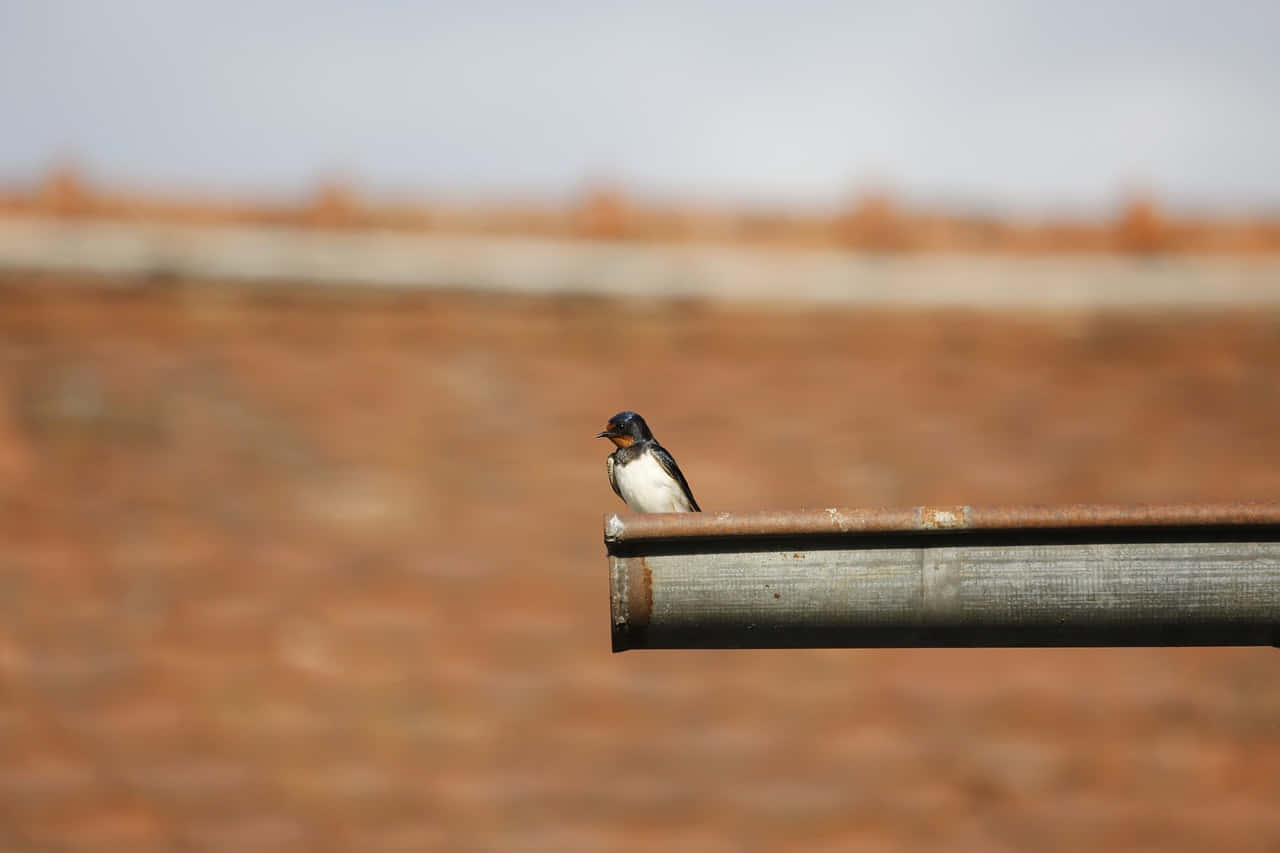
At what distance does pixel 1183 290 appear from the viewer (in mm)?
7543

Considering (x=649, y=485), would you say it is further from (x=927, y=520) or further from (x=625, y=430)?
(x=927, y=520)

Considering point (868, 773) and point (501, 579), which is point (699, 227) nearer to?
point (501, 579)

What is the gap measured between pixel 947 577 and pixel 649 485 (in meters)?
2.74

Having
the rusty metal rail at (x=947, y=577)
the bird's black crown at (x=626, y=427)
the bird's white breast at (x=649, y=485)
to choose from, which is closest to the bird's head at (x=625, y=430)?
the bird's black crown at (x=626, y=427)

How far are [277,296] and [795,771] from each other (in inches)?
146

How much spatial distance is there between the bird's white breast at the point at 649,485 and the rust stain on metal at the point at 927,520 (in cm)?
261

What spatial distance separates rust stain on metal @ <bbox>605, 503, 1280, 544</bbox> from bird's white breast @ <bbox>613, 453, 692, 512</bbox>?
2614 mm

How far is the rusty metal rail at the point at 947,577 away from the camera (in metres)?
2.75

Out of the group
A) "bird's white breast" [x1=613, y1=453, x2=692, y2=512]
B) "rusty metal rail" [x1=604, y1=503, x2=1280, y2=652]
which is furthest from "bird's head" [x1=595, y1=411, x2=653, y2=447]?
"rusty metal rail" [x1=604, y1=503, x2=1280, y2=652]

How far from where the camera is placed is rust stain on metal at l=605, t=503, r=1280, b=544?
8.94ft

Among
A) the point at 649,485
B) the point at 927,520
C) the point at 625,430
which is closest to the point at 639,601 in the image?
the point at 927,520

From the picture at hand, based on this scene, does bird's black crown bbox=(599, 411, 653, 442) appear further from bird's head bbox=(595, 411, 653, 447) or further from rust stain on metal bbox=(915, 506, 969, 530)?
rust stain on metal bbox=(915, 506, 969, 530)

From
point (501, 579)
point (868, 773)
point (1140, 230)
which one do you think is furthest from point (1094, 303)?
point (501, 579)

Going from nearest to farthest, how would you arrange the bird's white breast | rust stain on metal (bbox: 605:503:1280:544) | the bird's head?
rust stain on metal (bbox: 605:503:1280:544)
the bird's white breast
the bird's head
